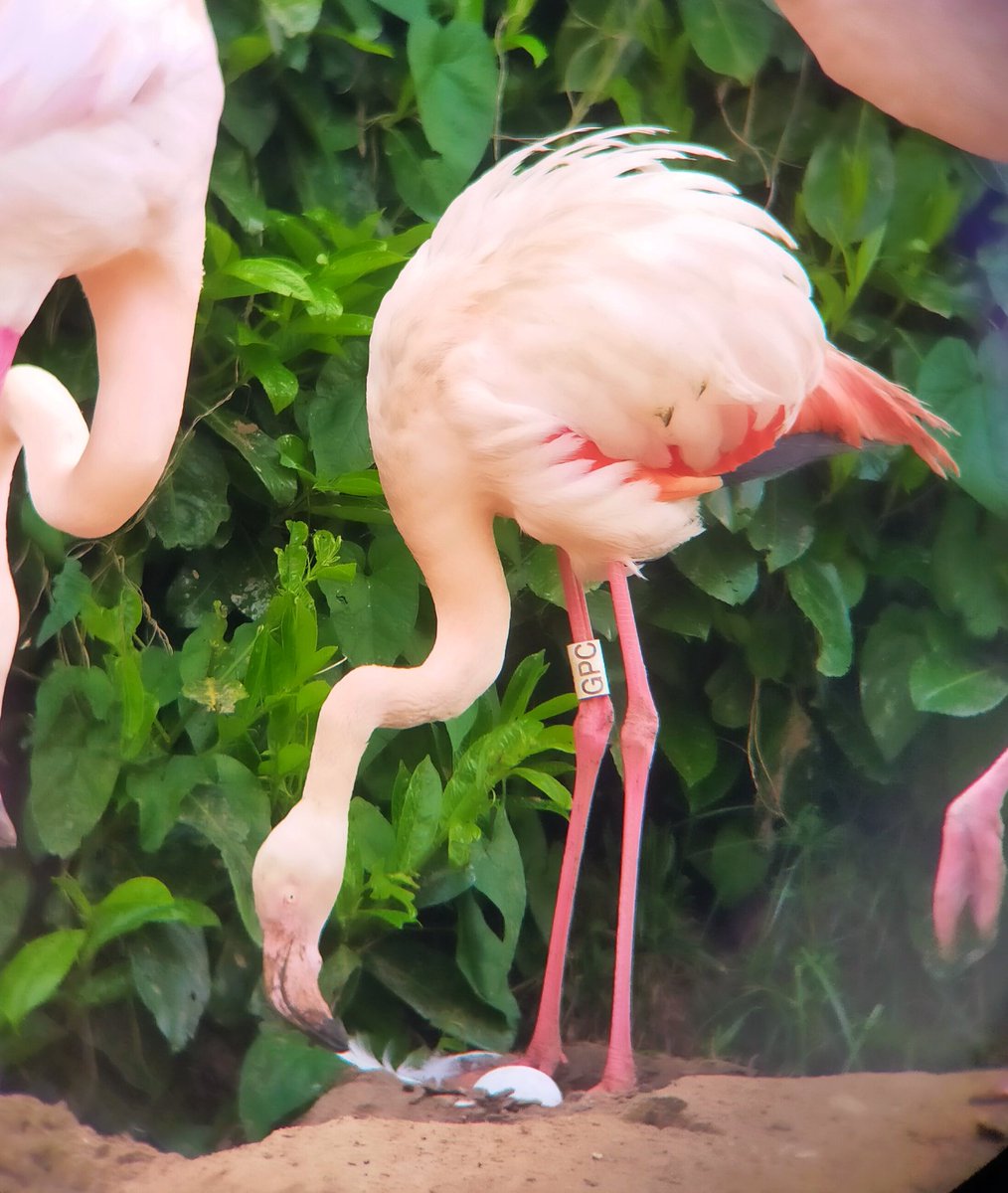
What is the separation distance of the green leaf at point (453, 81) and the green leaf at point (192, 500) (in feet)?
0.98

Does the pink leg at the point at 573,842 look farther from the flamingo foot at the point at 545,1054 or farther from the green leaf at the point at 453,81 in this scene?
the green leaf at the point at 453,81

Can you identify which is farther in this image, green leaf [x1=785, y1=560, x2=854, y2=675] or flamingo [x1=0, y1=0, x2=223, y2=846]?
green leaf [x1=785, y1=560, x2=854, y2=675]

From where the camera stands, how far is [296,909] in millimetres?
940

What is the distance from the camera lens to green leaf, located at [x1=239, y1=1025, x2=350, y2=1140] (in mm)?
941

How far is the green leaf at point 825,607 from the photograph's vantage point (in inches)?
39.1

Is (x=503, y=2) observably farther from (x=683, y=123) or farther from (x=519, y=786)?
(x=519, y=786)

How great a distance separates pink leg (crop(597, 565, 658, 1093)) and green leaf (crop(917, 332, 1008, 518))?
0.28 m

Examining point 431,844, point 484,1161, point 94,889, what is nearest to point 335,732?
point 431,844

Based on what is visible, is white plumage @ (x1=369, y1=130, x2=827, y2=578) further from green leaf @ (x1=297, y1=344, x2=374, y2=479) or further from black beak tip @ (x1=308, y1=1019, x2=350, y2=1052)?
black beak tip @ (x1=308, y1=1019, x2=350, y2=1052)

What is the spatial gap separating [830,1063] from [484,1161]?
28cm

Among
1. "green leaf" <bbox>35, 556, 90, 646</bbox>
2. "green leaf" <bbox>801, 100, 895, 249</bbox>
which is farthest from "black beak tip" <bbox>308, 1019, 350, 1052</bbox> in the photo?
"green leaf" <bbox>801, 100, 895, 249</bbox>

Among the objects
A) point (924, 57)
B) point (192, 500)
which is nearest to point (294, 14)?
point (192, 500)

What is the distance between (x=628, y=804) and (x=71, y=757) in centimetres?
44

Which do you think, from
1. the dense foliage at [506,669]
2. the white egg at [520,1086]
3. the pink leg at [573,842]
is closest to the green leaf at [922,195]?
the dense foliage at [506,669]
